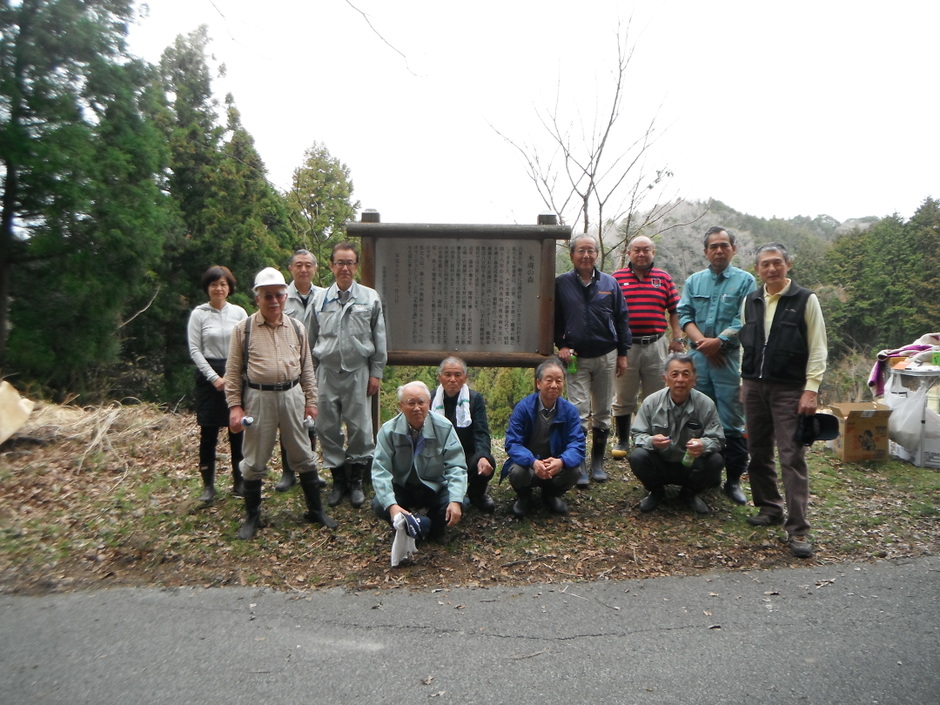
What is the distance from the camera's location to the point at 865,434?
20.0ft

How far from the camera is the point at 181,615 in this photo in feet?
11.1

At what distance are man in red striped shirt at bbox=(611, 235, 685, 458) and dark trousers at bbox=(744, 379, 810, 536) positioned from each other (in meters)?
1.09

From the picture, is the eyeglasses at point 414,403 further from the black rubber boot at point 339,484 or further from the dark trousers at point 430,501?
the black rubber boot at point 339,484

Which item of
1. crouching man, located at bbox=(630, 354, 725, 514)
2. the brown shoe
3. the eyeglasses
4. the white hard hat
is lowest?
the brown shoe

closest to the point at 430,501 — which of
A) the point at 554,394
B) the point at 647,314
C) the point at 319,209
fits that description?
the point at 554,394

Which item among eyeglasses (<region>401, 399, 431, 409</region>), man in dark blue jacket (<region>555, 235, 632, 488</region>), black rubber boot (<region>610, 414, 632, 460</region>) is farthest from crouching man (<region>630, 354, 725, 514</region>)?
eyeglasses (<region>401, 399, 431, 409</region>)

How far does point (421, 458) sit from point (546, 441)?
3.07 ft

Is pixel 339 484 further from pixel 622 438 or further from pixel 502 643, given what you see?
pixel 622 438

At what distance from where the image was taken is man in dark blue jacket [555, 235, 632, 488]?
506 cm

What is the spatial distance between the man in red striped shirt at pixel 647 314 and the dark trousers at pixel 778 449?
42.9 inches

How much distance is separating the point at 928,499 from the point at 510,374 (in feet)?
29.4

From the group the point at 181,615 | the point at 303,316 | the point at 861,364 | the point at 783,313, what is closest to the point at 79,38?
the point at 303,316

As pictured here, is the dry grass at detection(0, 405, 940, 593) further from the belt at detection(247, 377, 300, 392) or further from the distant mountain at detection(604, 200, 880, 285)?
the distant mountain at detection(604, 200, 880, 285)

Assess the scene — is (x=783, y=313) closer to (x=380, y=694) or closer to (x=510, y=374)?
(x=380, y=694)
